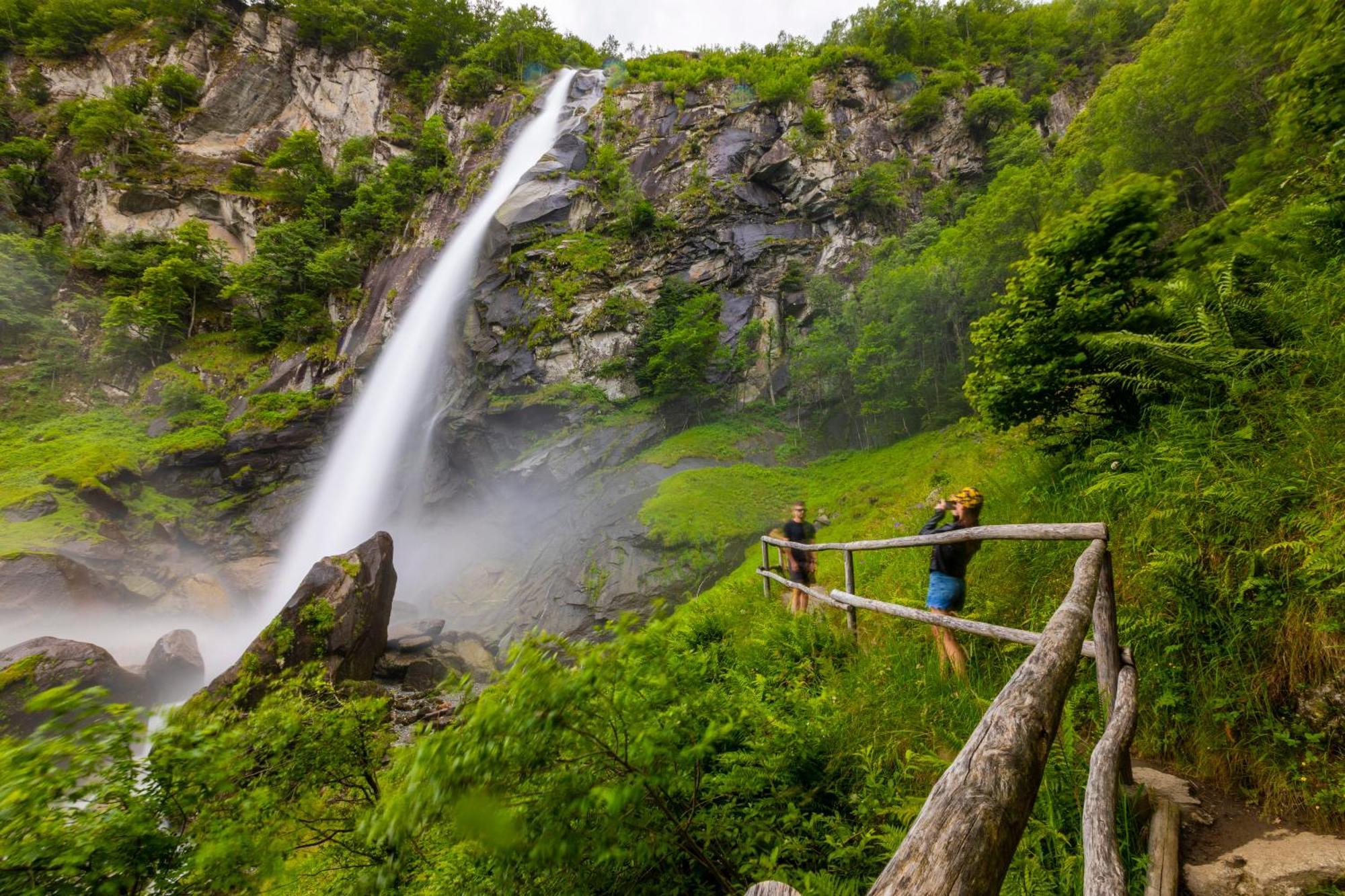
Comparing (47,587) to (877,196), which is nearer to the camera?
(47,587)

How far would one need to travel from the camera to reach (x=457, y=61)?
36.6 m

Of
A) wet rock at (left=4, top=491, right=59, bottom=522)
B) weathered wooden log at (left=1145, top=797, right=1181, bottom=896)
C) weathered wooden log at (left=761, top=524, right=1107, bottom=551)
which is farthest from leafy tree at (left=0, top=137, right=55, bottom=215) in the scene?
weathered wooden log at (left=1145, top=797, right=1181, bottom=896)

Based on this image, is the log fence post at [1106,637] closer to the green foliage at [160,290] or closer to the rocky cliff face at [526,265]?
the rocky cliff face at [526,265]

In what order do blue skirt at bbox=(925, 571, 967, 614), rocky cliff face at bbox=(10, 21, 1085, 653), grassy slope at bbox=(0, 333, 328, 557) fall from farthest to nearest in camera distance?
1. rocky cliff face at bbox=(10, 21, 1085, 653)
2. grassy slope at bbox=(0, 333, 328, 557)
3. blue skirt at bbox=(925, 571, 967, 614)

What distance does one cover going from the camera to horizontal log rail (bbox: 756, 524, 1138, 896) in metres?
0.72

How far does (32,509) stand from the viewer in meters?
14.7

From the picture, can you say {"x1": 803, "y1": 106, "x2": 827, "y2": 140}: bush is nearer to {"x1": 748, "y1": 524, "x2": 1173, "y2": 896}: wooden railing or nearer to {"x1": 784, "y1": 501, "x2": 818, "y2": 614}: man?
{"x1": 784, "y1": 501, "x2": 818, "y2": 614}: man

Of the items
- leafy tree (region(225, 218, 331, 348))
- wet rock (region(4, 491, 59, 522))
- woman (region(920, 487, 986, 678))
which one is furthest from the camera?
leafy tree (region(225, 218, 331, 348))

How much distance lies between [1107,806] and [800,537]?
503 cm

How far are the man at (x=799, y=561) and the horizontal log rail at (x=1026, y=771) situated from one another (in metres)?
3.72

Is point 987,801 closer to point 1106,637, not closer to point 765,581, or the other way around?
point 1106,637

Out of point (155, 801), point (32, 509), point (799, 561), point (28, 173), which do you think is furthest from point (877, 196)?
point (28, 173)

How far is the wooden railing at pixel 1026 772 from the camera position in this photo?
0.71m

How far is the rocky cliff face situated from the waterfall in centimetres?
98
